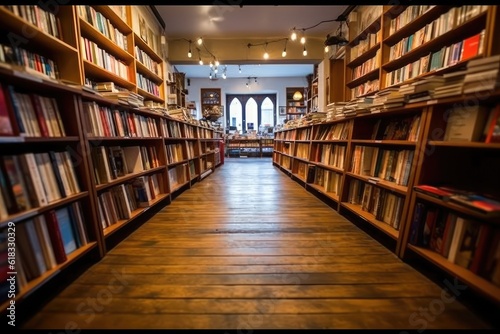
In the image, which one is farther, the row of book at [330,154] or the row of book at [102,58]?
the row of book at [330,154]

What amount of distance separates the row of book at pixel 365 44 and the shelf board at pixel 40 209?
3.94 m

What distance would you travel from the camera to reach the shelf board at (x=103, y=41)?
2.35 m

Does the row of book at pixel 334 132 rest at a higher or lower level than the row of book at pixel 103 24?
lower

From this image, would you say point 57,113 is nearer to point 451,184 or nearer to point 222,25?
point 451,184

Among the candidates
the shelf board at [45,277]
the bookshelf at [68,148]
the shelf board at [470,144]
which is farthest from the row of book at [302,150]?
the shelf board at [45,277]

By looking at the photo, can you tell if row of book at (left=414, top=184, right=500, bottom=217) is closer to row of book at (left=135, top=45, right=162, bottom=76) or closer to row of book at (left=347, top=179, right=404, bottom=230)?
row of book at (left=347, top=179, right=404, bottom=230)

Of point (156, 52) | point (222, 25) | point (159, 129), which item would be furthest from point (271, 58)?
point (159, 129)

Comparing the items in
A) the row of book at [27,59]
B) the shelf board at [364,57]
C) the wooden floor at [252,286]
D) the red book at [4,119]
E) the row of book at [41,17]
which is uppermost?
the shelf board at [364,57]

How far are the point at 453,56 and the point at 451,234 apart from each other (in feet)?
5.94

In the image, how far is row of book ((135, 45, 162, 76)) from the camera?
3.53 metres

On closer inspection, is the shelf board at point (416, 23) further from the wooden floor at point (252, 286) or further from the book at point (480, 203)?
the wooden floor at point (252, 286)

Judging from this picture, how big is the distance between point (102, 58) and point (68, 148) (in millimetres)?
2029

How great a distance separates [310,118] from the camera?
3.36 m

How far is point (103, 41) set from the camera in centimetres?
271
